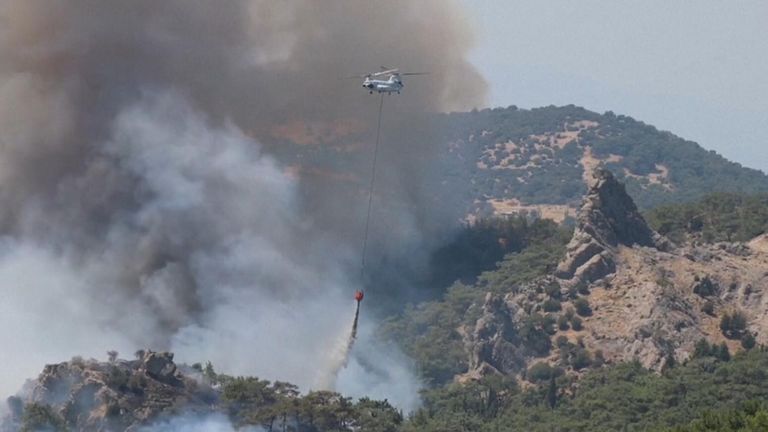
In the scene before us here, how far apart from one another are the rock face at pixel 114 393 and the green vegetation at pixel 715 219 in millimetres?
41429

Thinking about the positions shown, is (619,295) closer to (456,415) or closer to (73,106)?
(456,415)

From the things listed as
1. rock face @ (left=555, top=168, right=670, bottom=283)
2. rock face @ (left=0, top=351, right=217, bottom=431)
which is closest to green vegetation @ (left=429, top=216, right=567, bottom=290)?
rock face @ (left=555, top=168, right=670, bottom=283)

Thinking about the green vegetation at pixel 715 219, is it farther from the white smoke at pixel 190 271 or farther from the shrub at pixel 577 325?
the white smoke at pixel 190 271

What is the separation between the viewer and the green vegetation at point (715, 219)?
13412cm

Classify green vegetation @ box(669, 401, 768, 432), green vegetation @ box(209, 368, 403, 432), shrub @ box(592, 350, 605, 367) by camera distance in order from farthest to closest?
shrub @ box(592, 350, 605, 367)
green vegetation @ box(209, 368, 403, 432)
green vegetation @ box(669, 401, 768, 432)

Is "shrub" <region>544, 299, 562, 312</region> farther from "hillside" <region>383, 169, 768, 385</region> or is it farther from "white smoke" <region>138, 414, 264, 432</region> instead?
"white smoke" <region>138, 414, 264, 432</region>

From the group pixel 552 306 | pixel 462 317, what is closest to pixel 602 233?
pixel 552 306

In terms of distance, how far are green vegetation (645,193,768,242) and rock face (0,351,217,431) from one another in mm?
41429

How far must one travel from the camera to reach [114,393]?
10262 cm

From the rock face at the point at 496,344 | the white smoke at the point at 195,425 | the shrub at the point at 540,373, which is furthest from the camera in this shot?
the rock face at the point at 496,344

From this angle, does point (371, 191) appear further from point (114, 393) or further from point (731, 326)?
point (114, 393)

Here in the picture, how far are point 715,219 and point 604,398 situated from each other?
3020 centimetres

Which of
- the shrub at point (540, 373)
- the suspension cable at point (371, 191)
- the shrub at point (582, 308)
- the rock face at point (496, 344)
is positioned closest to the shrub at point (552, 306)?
the shrub at point (582, 308)

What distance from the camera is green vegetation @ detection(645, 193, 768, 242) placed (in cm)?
13412
